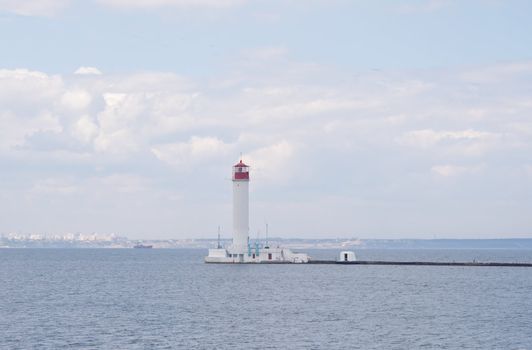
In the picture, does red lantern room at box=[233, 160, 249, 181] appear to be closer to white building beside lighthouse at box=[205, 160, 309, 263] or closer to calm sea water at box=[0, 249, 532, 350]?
white building beside lighthouse at box=[205, 160, 309, 263]

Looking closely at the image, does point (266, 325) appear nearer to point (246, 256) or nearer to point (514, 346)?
point (514, 346)

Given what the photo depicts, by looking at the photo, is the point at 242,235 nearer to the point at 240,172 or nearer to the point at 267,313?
the point at 240,172

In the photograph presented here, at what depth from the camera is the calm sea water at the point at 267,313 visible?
5381cm

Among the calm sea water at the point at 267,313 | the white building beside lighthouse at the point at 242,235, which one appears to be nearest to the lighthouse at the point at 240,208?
the white building beside lighthouse at the point at 242,235

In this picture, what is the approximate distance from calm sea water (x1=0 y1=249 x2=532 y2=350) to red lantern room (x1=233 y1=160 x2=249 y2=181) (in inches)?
634

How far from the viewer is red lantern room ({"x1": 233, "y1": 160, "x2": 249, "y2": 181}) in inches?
4846

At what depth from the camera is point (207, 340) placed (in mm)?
54062

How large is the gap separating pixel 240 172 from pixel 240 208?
214 inches

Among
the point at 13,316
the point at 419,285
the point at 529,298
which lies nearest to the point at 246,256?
the point at 419,285

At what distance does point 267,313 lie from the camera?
225 feet

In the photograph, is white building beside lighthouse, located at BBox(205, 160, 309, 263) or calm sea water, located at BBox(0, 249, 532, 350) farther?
white building beside lighthouse, located at BBox(205, 160, 309, 263)

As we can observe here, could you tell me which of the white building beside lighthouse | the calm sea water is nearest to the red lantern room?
the white building beside lighthouse

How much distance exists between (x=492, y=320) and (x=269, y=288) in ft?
98.7

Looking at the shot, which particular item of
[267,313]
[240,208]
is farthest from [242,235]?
[267,313]
